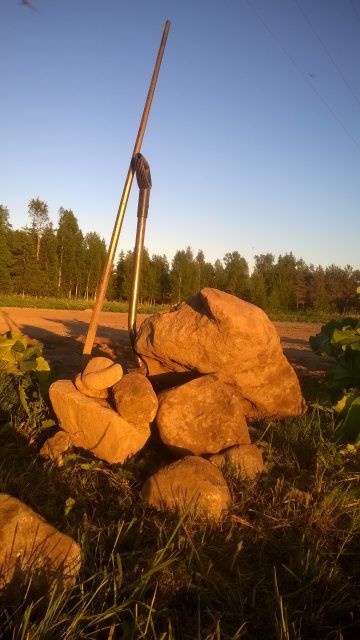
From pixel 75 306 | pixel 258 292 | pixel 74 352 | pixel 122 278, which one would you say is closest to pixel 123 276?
pixel 122 278

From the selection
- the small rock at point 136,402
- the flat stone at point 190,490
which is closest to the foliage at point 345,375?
the flat stone at point 190,490

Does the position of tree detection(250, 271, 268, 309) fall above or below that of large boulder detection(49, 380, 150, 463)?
above

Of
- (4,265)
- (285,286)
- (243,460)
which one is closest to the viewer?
A: (243,460)

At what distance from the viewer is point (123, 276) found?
53.7 metres

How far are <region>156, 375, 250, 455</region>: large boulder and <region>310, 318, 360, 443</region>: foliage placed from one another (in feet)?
2.59

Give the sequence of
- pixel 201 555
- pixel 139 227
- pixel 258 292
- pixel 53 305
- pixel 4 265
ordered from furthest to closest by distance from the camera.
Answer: pixel 258 292
pixel 4 265
pixel 53 305
pixel 139 227
pixel 201 555

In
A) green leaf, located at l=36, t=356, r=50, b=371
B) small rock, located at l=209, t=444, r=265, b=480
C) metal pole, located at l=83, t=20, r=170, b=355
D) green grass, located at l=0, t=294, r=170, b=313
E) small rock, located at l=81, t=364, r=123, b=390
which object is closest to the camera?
small rock, located at l=209, t=444, r=265, b=480

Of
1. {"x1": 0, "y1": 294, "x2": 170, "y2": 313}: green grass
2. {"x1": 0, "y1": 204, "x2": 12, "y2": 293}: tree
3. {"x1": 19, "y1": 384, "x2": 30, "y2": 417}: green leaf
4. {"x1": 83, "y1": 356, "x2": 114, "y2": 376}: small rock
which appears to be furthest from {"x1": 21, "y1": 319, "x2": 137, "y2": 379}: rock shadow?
{"x1": 0, "y1": 204, "x2": 12, "y2": 293}: tree

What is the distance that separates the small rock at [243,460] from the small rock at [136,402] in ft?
1.81

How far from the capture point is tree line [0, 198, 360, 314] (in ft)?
141

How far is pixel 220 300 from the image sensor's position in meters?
3.78

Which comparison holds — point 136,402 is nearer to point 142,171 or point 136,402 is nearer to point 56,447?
point 56,447

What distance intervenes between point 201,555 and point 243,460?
96 cm

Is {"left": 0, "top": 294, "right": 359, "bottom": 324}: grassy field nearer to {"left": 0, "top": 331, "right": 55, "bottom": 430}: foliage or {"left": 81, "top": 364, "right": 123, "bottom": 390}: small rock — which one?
{"left": 0, "top": 331, "right": 55, "bottom": 430}: foliage
